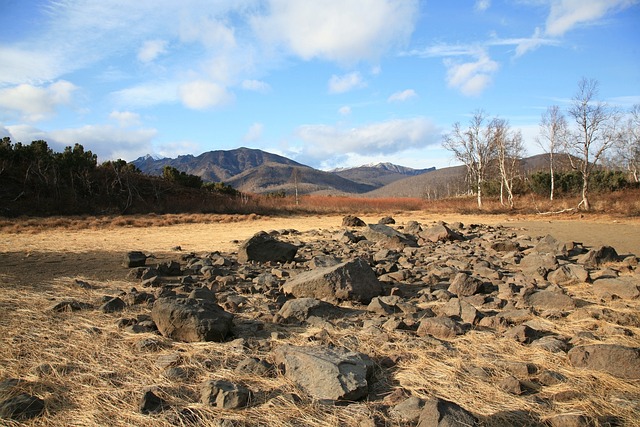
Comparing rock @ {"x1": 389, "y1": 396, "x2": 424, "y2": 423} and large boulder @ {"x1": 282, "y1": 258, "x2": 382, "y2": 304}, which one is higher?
large boulder @ {"x1": 282, "y1": 258, "x2": 382, "y2": 304}

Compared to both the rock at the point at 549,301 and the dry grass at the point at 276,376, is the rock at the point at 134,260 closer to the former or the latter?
the dry grass at the point at 276,376

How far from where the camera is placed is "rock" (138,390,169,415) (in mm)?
2980

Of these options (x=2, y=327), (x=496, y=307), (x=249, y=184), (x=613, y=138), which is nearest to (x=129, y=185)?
(x=2, y=327)

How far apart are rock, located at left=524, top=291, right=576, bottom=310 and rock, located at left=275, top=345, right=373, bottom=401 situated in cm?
329

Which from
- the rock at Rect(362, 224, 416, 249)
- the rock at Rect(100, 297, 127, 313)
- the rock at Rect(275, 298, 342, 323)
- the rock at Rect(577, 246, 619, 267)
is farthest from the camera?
the rock at Rect(362, 224, 416, 249)

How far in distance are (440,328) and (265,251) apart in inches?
230

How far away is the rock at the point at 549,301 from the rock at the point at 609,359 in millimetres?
1869

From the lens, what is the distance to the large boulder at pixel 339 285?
5.94 meters

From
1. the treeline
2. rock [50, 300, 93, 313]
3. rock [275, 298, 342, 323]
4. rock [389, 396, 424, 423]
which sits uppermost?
the treeline

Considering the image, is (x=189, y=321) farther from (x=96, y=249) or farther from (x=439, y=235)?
(x=439, y=235)

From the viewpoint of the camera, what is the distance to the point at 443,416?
8.64 ft

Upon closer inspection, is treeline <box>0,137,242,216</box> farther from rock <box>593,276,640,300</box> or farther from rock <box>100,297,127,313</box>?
rock <box>593,276,640,300</box>

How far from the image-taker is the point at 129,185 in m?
30.9

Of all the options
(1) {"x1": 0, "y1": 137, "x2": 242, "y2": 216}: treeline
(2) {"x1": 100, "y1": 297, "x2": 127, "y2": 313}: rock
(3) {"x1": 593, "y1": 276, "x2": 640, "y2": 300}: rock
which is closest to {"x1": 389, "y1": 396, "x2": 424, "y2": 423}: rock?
(2) {"x1": 100, "y1": 297, "x2": 127, "y2": 313}: rock
